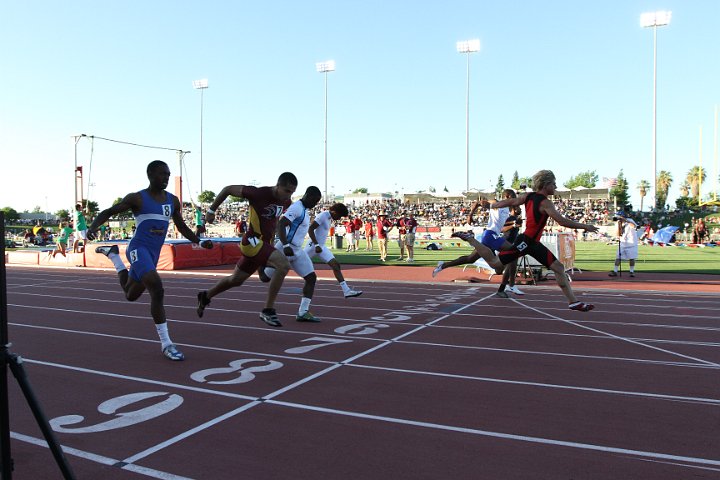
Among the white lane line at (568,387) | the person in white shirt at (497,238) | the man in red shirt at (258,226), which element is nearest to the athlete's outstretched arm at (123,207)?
the man in red shirt at (258,226)

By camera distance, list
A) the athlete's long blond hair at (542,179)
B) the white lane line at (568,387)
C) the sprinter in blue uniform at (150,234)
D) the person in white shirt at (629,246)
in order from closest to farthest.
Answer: the white lane line at (568,387)
the sprinter in blue uniform at (150,234)
the athlete's long blond hair at (542,179)
the person in white shirt at (629,246)

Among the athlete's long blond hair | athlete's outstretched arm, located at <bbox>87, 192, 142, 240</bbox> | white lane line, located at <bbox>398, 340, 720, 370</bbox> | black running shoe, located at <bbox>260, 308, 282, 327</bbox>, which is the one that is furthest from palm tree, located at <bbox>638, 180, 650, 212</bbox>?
athlete's outstretched arm, located at <bbox>87, 192, 142, 240</bbox>

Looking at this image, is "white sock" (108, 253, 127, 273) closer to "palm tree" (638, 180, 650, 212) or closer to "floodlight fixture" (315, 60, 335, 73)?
"floodlight fixture" (315, 60, 335, 73)

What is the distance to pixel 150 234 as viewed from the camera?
6.14 metres

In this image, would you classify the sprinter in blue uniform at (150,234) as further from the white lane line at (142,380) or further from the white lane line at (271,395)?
the white lane line at (271,395)

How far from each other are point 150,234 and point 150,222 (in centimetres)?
14

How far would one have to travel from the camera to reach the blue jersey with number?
6.09 m

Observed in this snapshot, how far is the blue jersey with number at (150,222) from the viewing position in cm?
609

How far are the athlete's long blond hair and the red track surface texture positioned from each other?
207 centimetres

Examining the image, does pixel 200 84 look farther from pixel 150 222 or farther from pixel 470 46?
pixel 150 222

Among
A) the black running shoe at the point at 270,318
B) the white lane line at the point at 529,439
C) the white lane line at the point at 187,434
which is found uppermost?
the black running shoe at the point at 270,318

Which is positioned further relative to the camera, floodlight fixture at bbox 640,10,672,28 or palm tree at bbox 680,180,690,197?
palm tree at bbox 680,180,690,197

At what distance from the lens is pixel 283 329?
25.3 ft

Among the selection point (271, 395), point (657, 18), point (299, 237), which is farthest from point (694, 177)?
point (271, 395)
